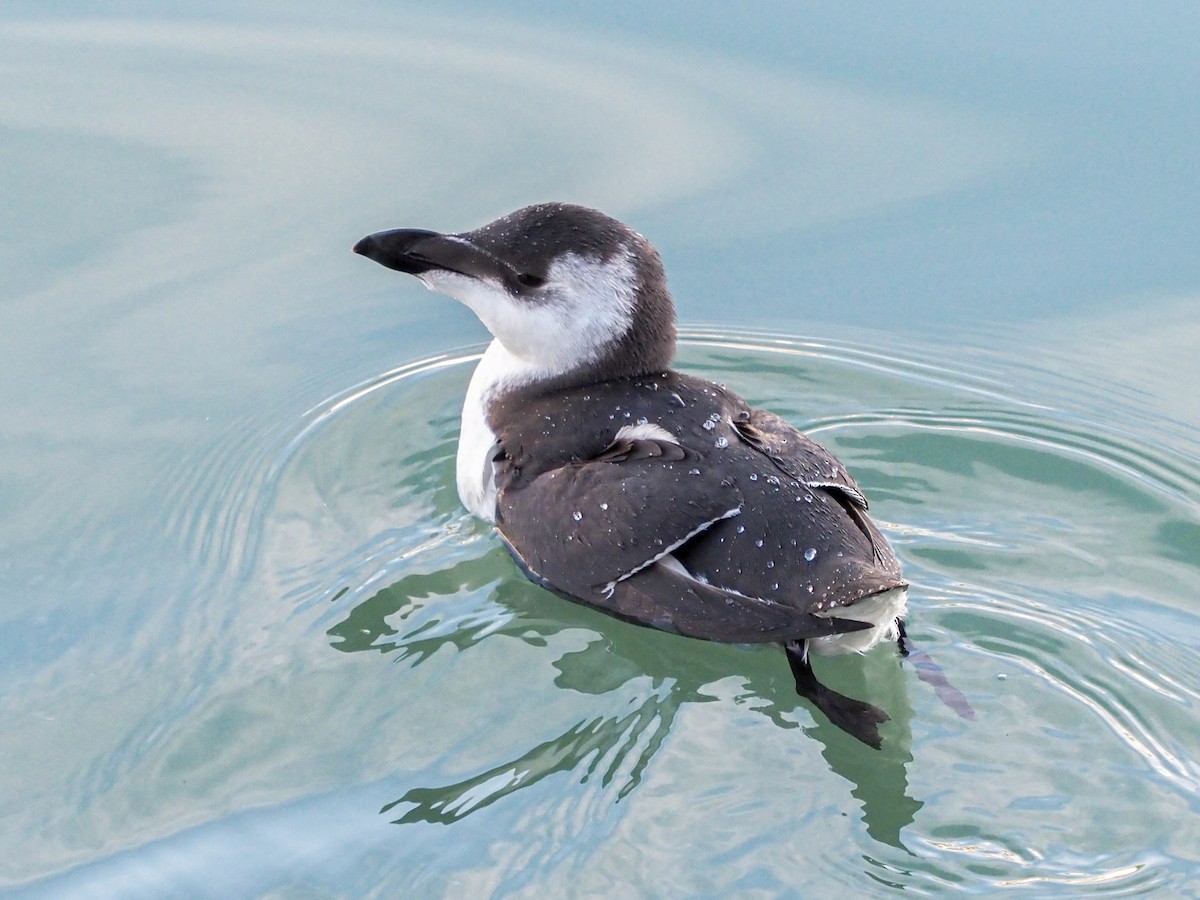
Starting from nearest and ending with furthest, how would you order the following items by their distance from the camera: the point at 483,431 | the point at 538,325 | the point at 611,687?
the point at 611,687 → the point at 538,325 → the point at 483,431

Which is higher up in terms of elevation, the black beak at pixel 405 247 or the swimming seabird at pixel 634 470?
the black beak at pixel 405 247

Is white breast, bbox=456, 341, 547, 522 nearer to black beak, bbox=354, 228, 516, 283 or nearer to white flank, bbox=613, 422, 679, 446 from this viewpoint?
black beak, bbox=354, 228, 516, 283

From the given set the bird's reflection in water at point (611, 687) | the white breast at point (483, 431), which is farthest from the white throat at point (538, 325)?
the bird's reflection in water at point (611, 687)

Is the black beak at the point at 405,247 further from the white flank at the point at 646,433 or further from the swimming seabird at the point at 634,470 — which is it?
the white flank at the point at 646,433

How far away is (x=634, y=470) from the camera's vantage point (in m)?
4.12

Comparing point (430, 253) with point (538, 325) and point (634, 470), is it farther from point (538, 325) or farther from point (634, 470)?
point (634, 470)

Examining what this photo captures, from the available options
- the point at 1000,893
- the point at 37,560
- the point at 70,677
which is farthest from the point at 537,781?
the point at 37,560

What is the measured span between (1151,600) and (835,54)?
136 inches

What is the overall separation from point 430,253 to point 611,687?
4.92ft

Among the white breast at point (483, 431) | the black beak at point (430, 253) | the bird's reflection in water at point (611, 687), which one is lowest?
the bird's reflection in water at point (611, 687)

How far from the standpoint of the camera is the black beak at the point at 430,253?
15.0 ft

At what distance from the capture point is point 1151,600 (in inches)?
170

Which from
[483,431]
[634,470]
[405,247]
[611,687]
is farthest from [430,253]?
[611,687]

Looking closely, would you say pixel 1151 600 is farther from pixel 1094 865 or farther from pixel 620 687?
pixel 620 687
